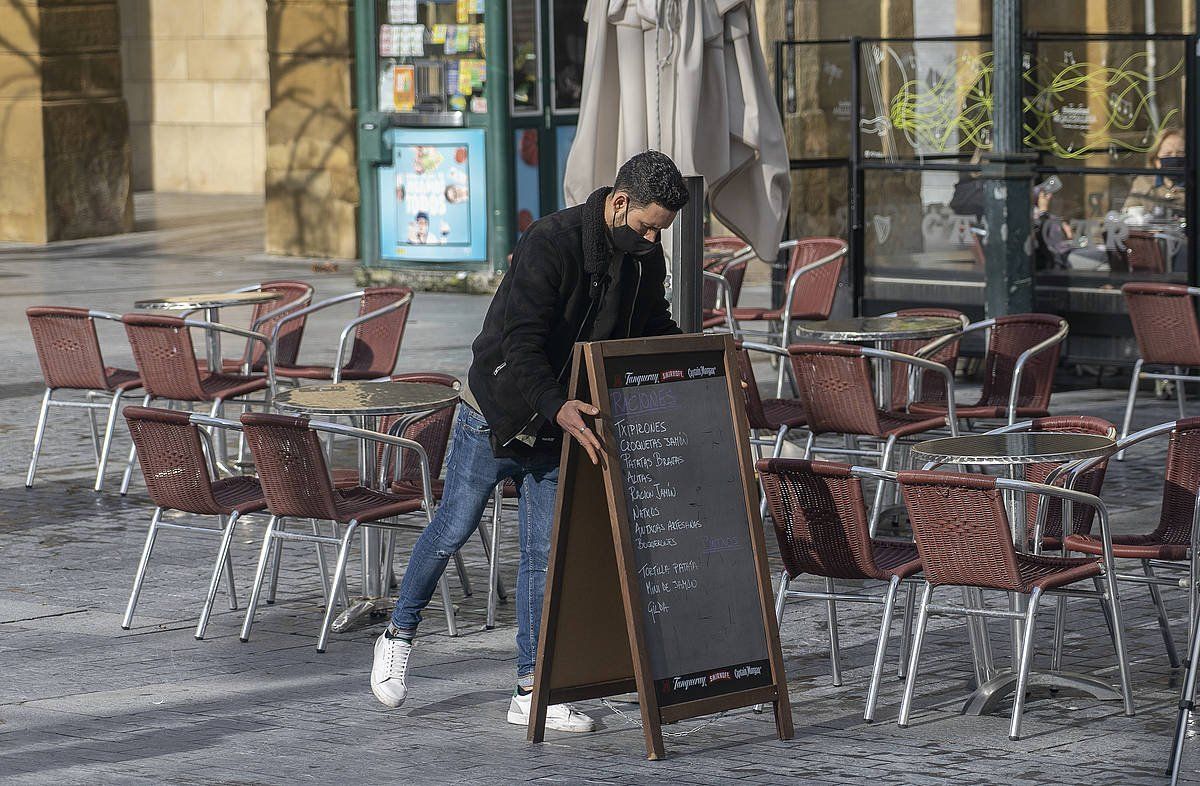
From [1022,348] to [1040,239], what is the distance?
376 centimetres

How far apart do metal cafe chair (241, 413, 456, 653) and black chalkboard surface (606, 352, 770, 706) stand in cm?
138

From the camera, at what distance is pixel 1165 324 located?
34.9 ft

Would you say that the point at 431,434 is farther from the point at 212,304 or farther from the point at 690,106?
the point at 212,304

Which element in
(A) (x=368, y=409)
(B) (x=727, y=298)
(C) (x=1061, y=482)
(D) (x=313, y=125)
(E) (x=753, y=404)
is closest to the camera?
(C) (x=1061, y=482)

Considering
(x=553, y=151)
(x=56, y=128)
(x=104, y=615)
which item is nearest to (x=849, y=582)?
(x=104, y=615)

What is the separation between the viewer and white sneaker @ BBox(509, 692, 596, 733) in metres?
6.23

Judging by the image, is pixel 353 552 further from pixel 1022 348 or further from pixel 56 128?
pixel 56 128

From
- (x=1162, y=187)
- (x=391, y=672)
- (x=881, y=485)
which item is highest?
(x=1162, y=187)

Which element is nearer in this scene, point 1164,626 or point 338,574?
point 1164,626

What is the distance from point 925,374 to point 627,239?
4.26 m

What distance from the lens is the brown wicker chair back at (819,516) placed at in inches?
250

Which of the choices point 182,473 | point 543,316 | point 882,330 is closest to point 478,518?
point 543,316

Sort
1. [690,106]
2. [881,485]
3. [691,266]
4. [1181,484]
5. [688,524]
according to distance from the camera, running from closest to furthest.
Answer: [688,524], [1181,484], [691,266], [881,485], [690,106]

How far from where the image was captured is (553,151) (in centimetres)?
1812
